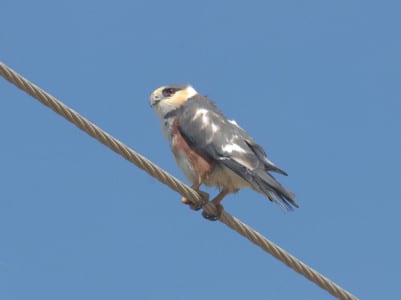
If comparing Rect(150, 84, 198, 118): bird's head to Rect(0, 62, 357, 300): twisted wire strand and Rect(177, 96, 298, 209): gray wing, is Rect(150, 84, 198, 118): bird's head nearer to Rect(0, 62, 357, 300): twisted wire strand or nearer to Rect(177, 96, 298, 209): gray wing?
Rect(177, 96, 298, 209): gray wing

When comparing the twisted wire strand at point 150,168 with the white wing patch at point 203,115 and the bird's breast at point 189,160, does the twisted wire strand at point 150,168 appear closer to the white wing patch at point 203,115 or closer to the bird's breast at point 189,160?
the bird's breast at point 189,160

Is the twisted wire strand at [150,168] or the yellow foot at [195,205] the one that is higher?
the yellow foot at [195,205]

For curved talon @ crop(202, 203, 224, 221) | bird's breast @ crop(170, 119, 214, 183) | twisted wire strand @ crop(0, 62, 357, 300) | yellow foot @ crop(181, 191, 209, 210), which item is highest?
bird's breast @ crop(170, 119, 214, 183)

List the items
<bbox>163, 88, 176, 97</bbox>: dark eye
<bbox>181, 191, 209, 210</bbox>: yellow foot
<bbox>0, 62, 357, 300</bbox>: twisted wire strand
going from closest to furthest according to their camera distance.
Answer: <bbox>0, 62, 357, 300</bbox>: twisted wire strand < <bbox>181, 191, 209, 210</bbox>: yellow foot < <bbox>163, 88, 176, 97</bbox>: dark eye

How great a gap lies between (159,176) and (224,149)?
1613 mm

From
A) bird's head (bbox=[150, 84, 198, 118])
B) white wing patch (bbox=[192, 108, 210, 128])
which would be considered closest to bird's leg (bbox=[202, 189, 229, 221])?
white wing patch (bbox=[192, 108, 210, 128])

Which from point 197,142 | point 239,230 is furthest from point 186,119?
point 239,230

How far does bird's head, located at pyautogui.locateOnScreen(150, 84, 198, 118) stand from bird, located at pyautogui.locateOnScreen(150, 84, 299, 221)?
5 centimetres

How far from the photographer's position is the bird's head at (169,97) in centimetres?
1005

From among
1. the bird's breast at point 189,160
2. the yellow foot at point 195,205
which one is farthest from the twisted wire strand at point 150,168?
the bird's breast at point 189,160

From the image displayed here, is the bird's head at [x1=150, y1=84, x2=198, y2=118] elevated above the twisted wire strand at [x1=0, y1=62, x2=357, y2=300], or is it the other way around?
the bird's head at [x1=150, y1=84, x2=198, y2=118]

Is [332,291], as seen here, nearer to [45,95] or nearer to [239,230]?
[239,230]

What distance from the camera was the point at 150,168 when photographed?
7.47m

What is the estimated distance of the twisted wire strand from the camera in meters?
6.91
